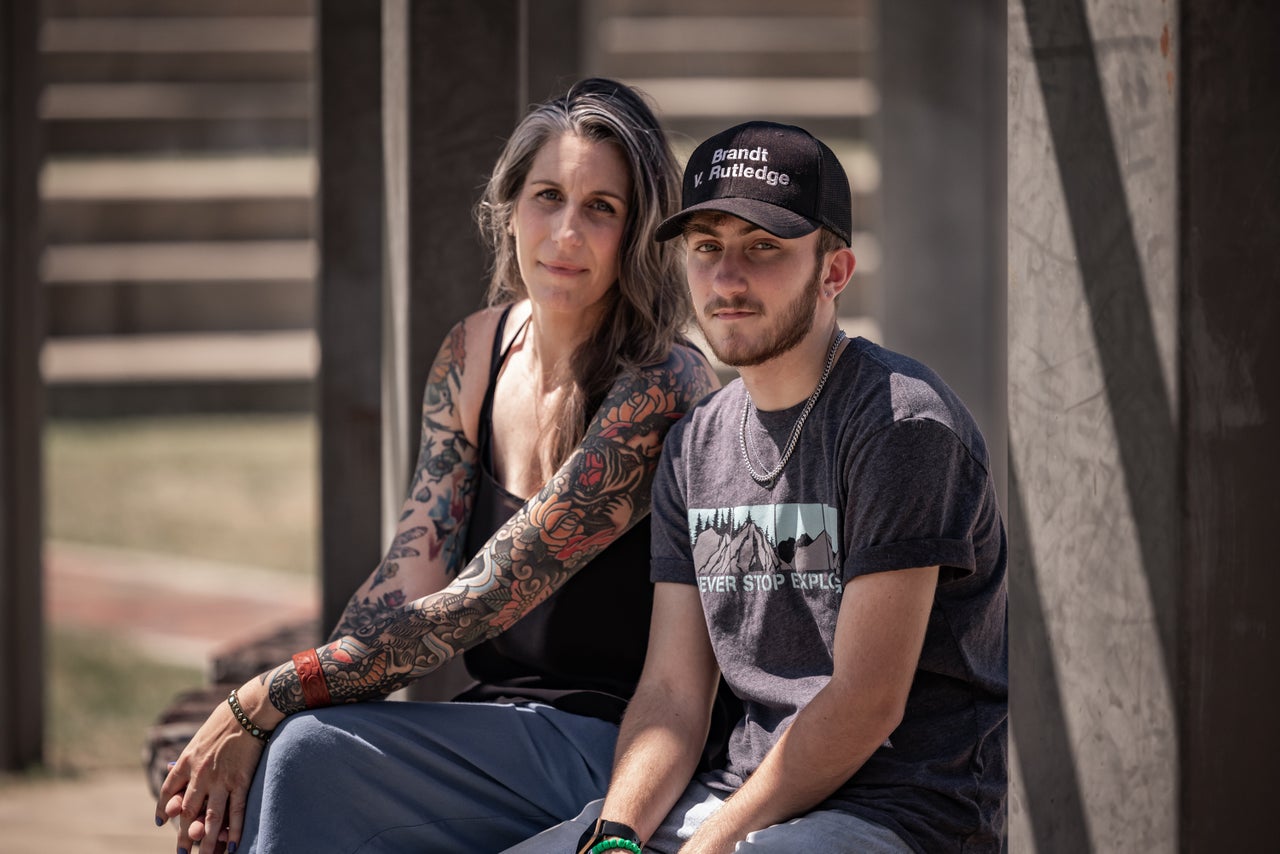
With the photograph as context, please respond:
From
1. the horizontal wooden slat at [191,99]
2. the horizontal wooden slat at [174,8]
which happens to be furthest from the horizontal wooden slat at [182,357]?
the horizontal wooden slat at [174,8]

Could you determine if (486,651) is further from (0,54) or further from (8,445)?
A: (0,54)

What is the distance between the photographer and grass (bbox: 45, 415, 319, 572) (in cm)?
836

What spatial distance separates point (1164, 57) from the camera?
1464 millimetres

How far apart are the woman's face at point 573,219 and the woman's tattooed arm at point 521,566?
0.78 feet

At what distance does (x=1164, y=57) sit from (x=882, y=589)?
26.5 inches

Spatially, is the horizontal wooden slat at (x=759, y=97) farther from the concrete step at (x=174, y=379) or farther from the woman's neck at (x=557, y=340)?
the woman's neck at (x=557, y=340)

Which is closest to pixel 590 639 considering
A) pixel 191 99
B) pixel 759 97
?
pixel 759 97

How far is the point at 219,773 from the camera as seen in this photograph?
7.17 ft

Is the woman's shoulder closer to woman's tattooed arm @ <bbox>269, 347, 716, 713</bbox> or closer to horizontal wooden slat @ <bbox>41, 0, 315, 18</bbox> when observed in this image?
woman's tattooed arm @ <bbox>269, 347, 716, 713</bbox>

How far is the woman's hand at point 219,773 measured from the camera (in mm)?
2172

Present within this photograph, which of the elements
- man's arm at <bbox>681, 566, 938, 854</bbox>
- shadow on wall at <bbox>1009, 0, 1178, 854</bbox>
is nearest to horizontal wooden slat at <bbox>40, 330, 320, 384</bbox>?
man's arm at <bbox>681, 566, 938, 854</bbox>

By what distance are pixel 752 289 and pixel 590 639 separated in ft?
2.18

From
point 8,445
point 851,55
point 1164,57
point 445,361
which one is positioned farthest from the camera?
point 851,55

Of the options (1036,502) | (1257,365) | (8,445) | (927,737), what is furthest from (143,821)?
(1257,365)
